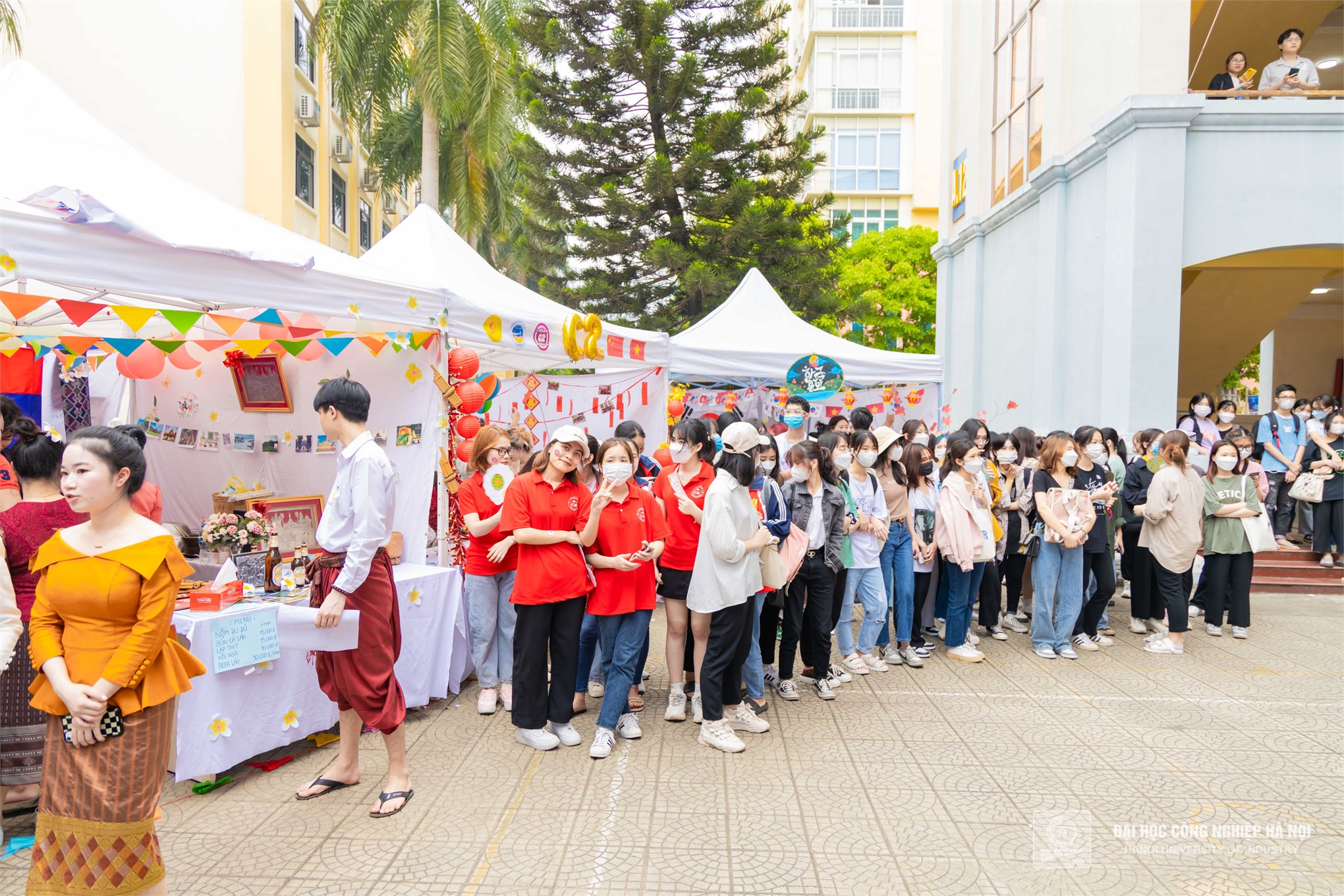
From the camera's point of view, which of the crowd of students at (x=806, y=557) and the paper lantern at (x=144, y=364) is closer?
the crowd of students at (x=806, y=557)

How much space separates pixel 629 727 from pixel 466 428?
7.95ft

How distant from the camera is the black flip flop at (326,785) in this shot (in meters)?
3.74

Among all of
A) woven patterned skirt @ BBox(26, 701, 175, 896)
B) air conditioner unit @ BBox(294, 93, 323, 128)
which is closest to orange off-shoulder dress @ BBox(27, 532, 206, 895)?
woven patterned skirt @ BBox(26, 701, 175, 896)

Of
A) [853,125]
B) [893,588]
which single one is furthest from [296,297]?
[853,125]

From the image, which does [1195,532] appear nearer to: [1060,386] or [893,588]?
[893,588]

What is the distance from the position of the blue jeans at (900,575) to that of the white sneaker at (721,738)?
5.90ft

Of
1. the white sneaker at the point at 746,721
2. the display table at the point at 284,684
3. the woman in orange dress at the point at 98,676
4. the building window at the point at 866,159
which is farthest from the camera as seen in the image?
the building window at the point at 866,159

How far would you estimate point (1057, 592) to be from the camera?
Result: 6473mm

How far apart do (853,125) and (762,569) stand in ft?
139

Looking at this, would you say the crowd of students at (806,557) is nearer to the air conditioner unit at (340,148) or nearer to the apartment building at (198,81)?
the apartment building at (198,81)

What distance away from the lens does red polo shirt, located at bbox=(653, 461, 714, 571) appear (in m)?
4.58

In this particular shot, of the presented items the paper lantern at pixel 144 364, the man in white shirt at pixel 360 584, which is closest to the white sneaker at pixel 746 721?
the man in white shirt at pixel 360 584

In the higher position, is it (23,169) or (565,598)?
(23,169)

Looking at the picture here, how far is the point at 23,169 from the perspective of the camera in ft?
13.1
